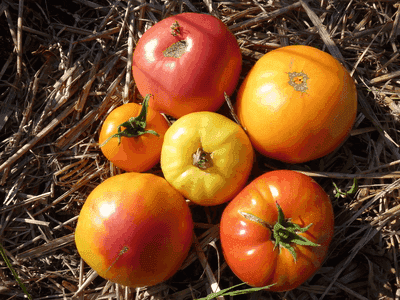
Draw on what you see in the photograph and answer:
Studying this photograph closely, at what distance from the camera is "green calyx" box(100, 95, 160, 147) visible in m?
2.21

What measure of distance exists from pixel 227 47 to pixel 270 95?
0.44m

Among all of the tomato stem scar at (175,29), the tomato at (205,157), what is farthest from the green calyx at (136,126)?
the tomato stem scar at (175,29)

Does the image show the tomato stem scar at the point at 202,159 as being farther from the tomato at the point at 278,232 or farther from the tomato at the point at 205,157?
the tomato at the point at 278,232

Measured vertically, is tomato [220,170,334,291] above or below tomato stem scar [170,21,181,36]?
below

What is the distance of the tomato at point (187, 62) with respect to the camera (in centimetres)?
224

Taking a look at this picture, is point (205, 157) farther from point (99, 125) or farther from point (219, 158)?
point (99, 125)

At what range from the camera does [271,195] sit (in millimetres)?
2078

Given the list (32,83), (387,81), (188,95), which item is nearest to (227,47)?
(188,95)

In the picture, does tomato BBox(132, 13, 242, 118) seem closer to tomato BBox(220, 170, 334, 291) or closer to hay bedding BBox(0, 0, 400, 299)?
hay bedding BBox(0, 0, 400, 299)

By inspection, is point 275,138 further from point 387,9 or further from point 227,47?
point 387,9

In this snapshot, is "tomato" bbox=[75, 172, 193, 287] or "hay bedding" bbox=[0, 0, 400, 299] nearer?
"tomato" bbox=[75, 172, 193, 287]

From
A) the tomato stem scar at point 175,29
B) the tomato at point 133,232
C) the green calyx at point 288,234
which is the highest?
the tomato stem scar at point 175,29

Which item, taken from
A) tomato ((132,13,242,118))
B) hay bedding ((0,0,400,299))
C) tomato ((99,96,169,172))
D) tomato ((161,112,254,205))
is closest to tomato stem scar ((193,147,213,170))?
tomato ((161,112,254,205))

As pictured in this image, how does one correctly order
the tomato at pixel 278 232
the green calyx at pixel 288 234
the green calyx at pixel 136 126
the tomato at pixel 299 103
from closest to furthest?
the green calyx at pixel 288 234 < the tomato at pixel 278 232 < the tomato at pixel 299 103 < the green calyx at pixel 136 126
